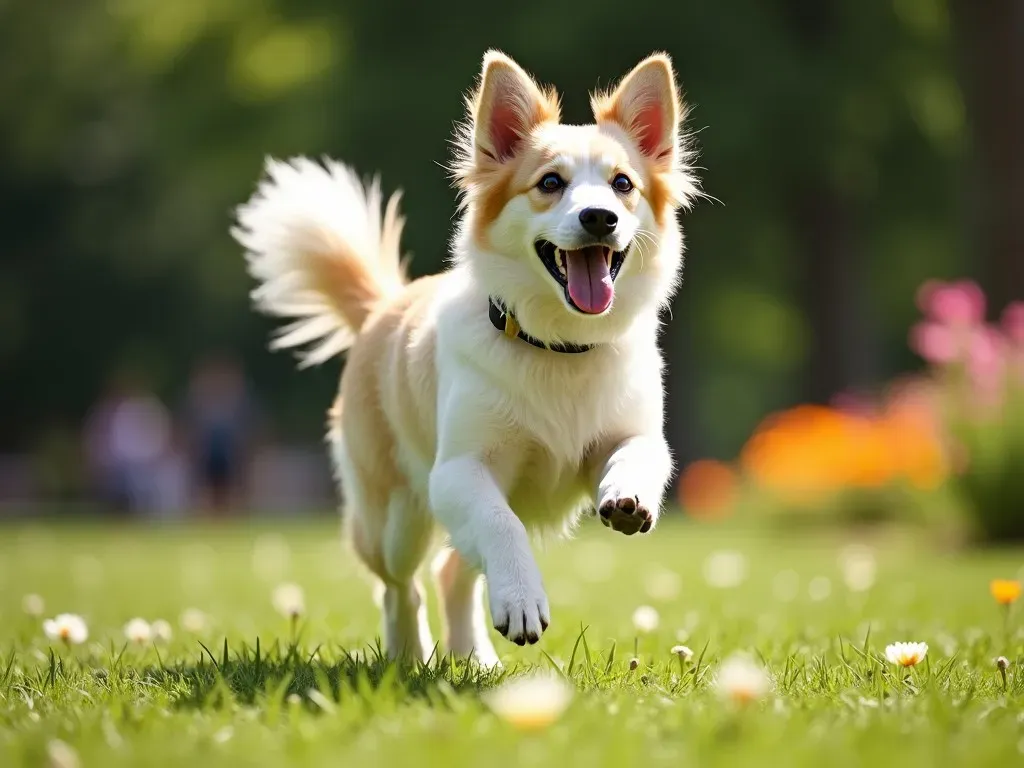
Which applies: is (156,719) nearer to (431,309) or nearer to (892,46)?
(431,309)

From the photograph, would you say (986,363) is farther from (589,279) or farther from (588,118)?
(588,118)

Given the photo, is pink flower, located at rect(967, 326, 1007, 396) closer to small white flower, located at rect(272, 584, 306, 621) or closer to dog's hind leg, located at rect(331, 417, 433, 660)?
small white flower, located at rect(272, 584, 306, 621)

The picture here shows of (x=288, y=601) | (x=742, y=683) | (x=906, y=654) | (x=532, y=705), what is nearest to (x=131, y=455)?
(x=288, y=601)

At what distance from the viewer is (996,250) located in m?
13.4

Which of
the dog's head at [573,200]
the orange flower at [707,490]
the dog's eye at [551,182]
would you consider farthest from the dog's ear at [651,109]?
the orange flower at [707,490]

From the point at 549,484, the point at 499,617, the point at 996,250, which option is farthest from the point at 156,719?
the point at 996,250

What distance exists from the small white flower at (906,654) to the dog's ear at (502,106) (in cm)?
Result: 218

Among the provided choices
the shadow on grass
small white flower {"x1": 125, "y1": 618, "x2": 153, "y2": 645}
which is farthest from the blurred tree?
the shadow on grass

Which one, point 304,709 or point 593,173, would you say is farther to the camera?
point 593,173

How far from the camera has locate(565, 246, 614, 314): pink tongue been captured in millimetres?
4371

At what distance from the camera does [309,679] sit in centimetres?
381

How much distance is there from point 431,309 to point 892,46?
15766mm

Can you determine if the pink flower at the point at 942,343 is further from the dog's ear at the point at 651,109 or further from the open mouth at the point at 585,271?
the open mouth at the point at 585,271

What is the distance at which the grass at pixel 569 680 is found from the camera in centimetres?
283
